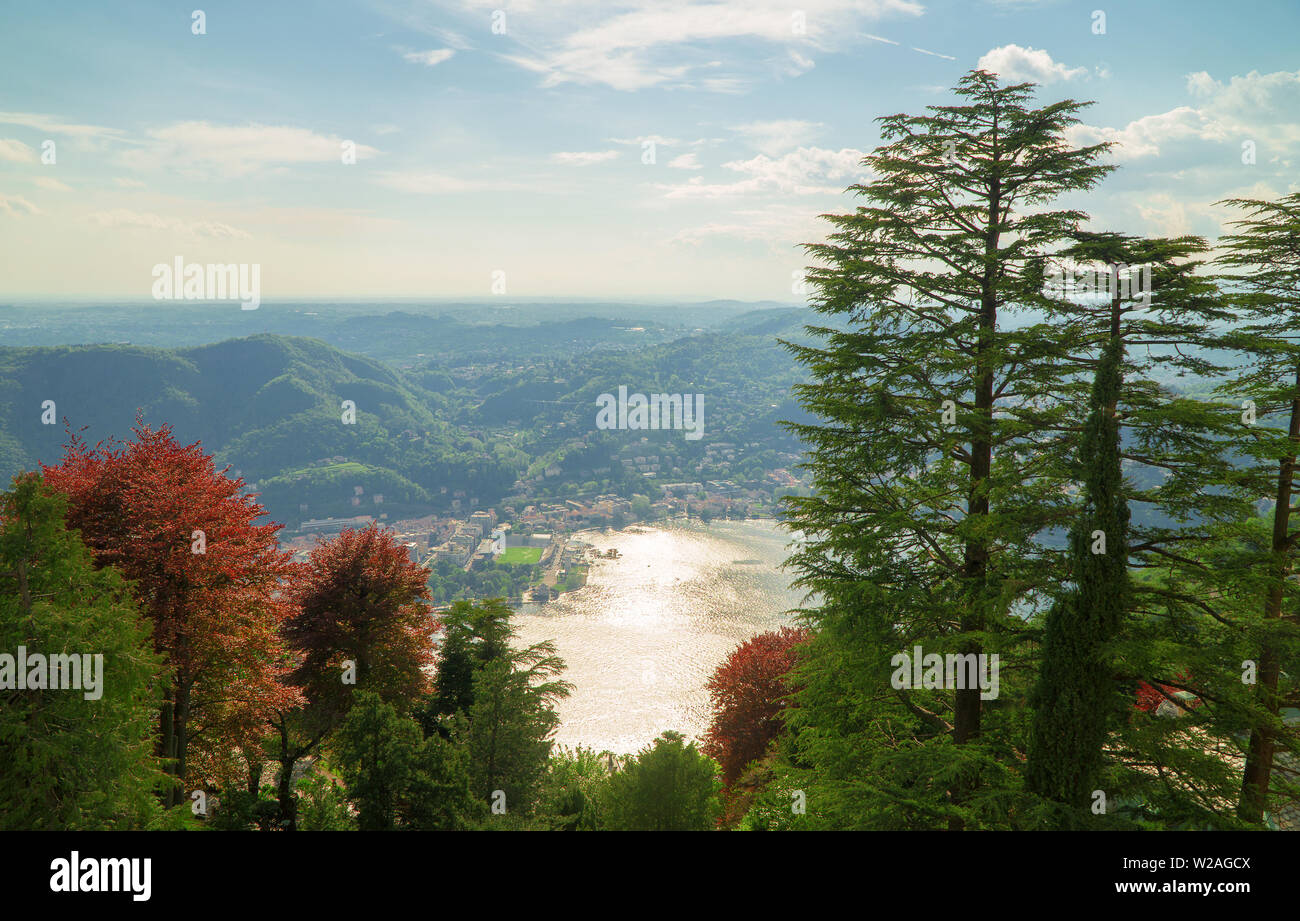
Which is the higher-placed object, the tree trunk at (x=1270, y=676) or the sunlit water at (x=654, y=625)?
the tree trunk at (x=1270, y=676)

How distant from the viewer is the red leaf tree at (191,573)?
9.31m

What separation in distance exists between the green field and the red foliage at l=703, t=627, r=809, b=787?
1703 inches

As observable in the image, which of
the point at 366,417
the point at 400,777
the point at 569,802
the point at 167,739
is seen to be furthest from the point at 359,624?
the point at 366,417

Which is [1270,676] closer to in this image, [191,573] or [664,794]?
[664,794]

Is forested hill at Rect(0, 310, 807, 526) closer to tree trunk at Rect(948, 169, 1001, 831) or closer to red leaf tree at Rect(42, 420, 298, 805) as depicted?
red leaf tree at Rect(42, 420, 298, 805)

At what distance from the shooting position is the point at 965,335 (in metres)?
7.89

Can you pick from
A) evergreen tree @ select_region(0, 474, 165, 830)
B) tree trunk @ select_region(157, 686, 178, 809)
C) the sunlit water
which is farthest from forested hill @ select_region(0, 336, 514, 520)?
evergreen tree @ select_region(0, 474, 165, 830)

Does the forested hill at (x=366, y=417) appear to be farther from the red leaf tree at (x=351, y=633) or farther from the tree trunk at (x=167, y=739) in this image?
the tree trunk at (x=167, y=739)

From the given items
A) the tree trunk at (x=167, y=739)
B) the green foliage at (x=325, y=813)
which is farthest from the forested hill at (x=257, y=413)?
the green foliage at (x=325, y=813)

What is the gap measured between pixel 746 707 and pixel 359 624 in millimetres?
9953

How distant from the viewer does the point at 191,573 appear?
940 centimetres

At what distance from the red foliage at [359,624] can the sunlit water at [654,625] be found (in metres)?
6.43

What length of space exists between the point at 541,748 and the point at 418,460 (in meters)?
96.2
